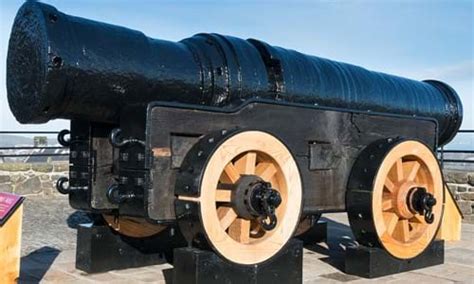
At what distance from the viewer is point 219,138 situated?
390 cm

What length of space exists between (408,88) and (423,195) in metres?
1.36

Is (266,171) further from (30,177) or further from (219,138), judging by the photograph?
(30,177)

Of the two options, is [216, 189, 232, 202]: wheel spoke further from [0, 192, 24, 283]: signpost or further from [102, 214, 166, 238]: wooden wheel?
→ [0, 192, 24, 283]: signpost

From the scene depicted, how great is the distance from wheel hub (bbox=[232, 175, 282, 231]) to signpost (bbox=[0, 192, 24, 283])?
51.3 inches

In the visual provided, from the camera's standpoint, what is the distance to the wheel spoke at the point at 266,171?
167 inches

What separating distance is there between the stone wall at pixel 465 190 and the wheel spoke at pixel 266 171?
5986 millimetres

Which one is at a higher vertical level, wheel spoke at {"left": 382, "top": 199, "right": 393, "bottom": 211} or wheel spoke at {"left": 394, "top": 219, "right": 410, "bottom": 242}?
wheel spoke at {"left": 382, "top": 199, "right": 393, "bottom": 211}

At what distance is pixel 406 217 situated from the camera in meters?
5.07

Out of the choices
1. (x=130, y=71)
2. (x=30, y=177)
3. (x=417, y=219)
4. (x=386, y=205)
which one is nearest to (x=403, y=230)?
(x=417, y=219)

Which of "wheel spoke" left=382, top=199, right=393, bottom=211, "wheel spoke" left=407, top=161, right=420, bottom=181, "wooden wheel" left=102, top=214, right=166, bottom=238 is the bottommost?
"wooden wheel" left=102, top=214, right=166, bottom=238

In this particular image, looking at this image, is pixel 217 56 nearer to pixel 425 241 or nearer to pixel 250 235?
pixel 250 235

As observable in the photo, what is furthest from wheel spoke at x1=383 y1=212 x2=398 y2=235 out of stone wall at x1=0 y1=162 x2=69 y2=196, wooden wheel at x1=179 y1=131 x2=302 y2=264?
stone wall at x1=0 y1=162 x2=69 y2=196

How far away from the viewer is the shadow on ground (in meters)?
4.68

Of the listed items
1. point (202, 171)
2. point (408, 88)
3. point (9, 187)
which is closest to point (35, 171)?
point (9, 187)
